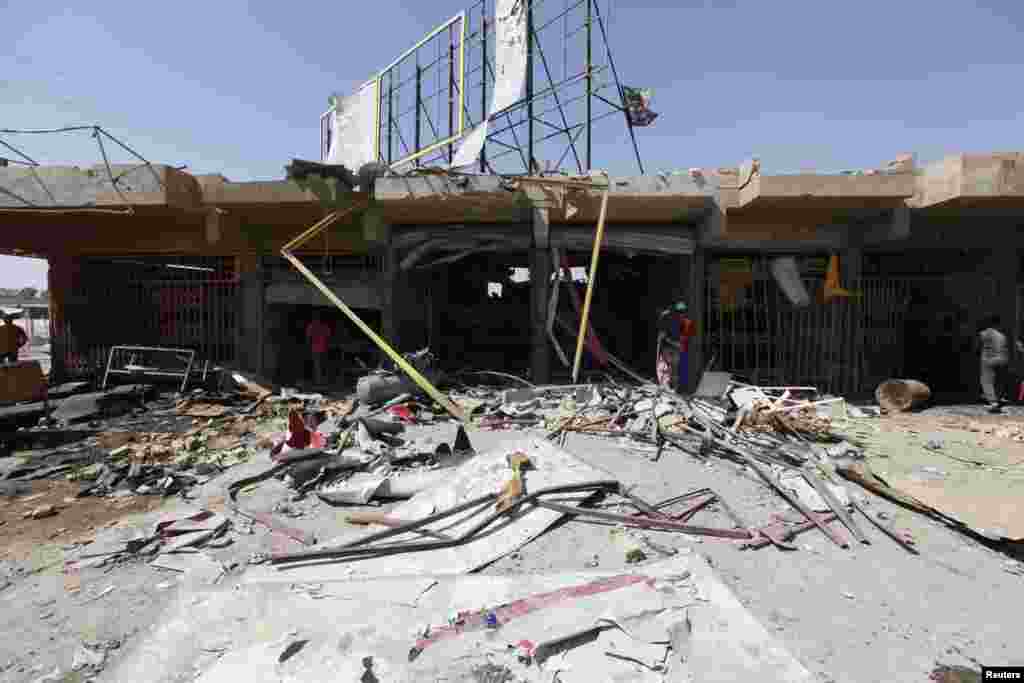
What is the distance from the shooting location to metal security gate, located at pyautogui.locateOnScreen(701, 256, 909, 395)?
379 inches

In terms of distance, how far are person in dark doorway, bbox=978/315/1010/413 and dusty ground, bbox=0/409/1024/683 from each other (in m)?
6.30

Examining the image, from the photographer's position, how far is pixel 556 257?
938 centimetres

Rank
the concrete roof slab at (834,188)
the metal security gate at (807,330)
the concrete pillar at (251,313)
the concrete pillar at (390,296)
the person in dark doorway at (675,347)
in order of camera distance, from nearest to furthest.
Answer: the concrete roof slab at (834,188)
the person in dark doorway at (675,347)
the metal security gate at (807,330)
the concrete pillar at (390,296)
the concrete pillar at (251,313)

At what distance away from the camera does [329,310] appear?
11578 millimetres

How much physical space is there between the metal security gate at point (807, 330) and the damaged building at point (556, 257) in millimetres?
33

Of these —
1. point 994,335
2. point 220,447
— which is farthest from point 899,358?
point 220,447

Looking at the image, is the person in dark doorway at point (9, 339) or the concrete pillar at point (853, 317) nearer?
the person in dark doorway at point (9, 339)

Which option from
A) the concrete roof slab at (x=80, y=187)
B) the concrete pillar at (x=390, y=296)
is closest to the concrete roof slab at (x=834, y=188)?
the concrete pillar at (x=390, y=296)

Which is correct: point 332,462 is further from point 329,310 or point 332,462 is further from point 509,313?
point 509,313

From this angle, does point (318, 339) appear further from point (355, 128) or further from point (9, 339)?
point (355, 128)

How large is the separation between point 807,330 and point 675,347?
10.8 feet

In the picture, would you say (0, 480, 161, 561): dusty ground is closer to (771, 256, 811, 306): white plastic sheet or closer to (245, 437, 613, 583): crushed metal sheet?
(245, 437, 613, 583): crushed metal sheet

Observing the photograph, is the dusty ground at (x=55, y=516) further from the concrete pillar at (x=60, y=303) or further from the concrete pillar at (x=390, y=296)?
the concrete pillar at (x=60, y=303)

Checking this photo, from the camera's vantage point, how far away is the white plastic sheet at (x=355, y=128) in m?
11.9
